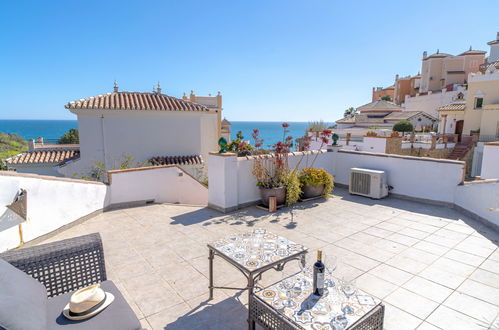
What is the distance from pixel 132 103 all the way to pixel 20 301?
1275cm

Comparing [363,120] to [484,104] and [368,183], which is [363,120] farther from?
[368,183]

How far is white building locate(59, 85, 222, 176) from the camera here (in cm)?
1224

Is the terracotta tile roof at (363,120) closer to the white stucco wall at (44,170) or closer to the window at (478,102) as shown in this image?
the window at (478,102)

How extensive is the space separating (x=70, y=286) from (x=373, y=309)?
266cm

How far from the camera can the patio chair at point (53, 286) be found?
65.2 inches

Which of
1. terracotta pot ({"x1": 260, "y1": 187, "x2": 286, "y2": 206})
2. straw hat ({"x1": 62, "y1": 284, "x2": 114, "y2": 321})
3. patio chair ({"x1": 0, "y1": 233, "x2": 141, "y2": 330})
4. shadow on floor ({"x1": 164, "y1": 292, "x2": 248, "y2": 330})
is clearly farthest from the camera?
terracotta pot ({"x1": 260, "y1": 187, "x2": 286, "y2": 206})

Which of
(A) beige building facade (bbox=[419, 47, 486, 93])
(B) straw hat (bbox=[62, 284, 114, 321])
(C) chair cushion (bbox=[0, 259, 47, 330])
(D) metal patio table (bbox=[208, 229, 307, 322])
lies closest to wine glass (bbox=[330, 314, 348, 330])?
(D) metal patio table (bbox=[208, 229, 307, 322])

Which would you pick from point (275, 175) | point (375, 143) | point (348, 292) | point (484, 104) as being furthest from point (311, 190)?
point (484, 104)

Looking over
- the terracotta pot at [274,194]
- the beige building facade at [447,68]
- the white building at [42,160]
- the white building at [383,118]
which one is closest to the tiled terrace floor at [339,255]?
the terracotta pot at [274,194]

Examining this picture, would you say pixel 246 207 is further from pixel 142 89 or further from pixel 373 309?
pixel 142 89

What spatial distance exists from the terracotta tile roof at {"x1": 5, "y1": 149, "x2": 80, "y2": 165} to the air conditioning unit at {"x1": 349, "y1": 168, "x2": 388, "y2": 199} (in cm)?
1199

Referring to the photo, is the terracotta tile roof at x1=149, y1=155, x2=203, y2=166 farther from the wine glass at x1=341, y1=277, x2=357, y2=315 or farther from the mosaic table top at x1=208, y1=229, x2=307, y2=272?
the wine glass at x1=341, y1=277, x2=357, y2=315

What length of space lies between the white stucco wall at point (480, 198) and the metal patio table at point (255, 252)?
14.8 ft

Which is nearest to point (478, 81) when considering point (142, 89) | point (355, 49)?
point (355, 49)
